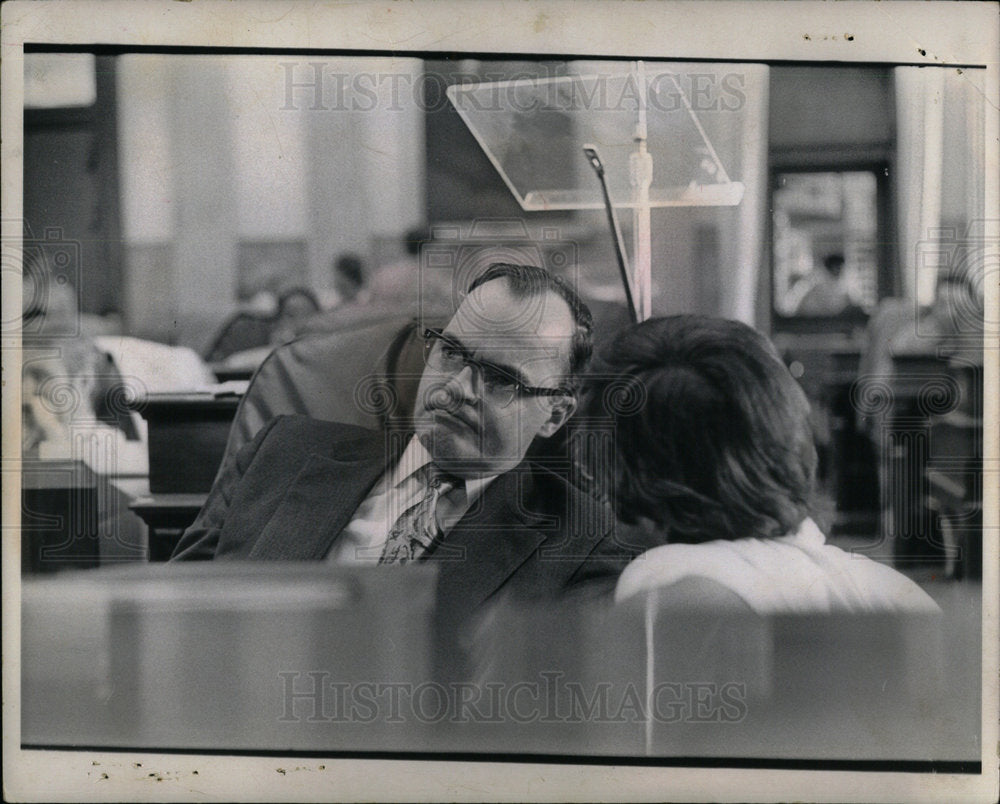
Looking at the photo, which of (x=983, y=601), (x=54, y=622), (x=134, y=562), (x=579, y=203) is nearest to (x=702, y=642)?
(x=983, y=601)

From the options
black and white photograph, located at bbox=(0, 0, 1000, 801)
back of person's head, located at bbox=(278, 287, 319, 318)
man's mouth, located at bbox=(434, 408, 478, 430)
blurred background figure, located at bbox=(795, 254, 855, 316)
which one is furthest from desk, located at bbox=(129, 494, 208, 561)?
blurred background figure, located at bbox=(795, 254, 855, 316)

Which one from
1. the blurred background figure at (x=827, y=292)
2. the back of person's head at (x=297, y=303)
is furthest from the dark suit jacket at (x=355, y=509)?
the blurred background figure at (x=827, y=292)

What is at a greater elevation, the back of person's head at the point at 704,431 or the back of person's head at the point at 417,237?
the back of person's head at the point at 417,237

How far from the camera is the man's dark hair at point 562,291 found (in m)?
2.06

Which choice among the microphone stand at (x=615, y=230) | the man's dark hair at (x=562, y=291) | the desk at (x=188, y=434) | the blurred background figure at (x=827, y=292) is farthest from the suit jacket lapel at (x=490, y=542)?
the blurred background figure at (x=827, y=292)

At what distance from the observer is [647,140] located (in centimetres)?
208

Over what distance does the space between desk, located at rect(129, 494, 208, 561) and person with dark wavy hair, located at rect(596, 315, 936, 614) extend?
876mm

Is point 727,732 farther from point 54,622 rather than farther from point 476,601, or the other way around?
point 54,622

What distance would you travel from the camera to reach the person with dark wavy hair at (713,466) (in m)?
2.05

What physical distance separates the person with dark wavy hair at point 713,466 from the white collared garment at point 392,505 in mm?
316

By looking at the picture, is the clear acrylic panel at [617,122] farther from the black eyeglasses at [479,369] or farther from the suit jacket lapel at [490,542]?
the suit jacket lapel at [490,542]

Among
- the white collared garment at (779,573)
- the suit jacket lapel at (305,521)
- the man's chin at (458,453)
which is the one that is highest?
the man's chin at (458,453)

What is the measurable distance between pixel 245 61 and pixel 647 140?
0.84m

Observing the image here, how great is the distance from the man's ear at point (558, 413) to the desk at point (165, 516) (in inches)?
28.1
